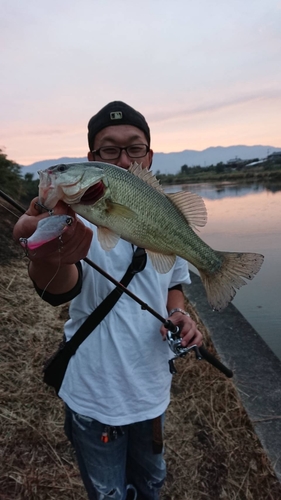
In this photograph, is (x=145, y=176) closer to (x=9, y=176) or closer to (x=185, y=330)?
(x=185, y=330)

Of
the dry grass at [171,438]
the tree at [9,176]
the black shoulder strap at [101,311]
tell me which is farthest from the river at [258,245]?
the tree at [9,176]

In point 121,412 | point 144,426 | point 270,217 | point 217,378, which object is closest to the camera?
point 121,412

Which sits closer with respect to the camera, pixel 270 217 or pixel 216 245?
pixel 216 245

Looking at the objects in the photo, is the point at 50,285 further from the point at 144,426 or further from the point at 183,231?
the point at 144,426

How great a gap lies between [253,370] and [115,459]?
2882mm

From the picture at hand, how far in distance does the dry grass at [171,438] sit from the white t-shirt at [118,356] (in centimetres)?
119

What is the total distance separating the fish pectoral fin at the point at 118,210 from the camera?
1.77 m

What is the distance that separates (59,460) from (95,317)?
5.68ft

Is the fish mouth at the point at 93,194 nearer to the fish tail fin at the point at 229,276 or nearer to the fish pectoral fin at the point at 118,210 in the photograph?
the fish pectoral fin at the point at 118,210

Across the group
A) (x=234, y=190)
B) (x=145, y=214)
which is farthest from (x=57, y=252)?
(x=234, y=190)

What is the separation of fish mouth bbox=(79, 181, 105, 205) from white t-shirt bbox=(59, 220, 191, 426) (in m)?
0.61

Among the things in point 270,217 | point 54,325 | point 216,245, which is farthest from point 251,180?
point 54,325

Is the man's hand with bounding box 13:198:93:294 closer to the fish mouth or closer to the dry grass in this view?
the fish mouth

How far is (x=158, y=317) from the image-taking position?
230 centimetres
